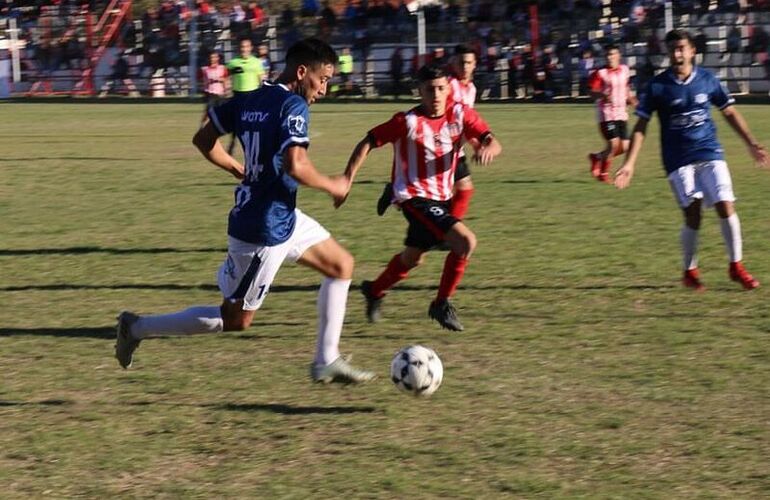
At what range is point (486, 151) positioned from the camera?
25.8ft

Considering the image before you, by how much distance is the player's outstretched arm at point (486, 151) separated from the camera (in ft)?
25.7

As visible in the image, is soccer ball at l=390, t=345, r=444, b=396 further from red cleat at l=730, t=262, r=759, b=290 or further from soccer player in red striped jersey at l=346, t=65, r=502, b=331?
red cleat at l=730, t=262, r=759, b=290

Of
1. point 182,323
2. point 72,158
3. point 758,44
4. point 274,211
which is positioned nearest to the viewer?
point 274,211

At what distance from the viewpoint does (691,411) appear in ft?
19.9

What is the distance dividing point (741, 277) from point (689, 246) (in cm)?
43

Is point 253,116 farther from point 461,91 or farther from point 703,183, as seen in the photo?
point 461,91

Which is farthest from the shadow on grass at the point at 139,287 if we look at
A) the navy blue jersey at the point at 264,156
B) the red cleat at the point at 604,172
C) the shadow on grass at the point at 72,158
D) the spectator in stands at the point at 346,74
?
the spectator in stands at the point at 346,74

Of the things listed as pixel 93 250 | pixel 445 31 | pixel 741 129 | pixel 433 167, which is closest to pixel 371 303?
pixel 433 167

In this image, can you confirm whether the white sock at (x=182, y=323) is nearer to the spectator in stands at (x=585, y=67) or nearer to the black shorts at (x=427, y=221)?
the black shorts at (x=427, y=221)

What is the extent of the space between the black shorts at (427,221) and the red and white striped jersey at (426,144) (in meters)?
0.05

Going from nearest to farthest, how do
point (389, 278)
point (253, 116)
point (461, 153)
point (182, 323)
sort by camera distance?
1. point (253, 116)
2. point (182, 323)
3. point (389, 278)
4. point (461, 153)

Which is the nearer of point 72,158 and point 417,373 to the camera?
point 417,373

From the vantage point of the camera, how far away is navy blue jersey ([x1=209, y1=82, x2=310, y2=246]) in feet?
19.5

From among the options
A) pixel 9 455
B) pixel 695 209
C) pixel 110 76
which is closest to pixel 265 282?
pixel 9 455
